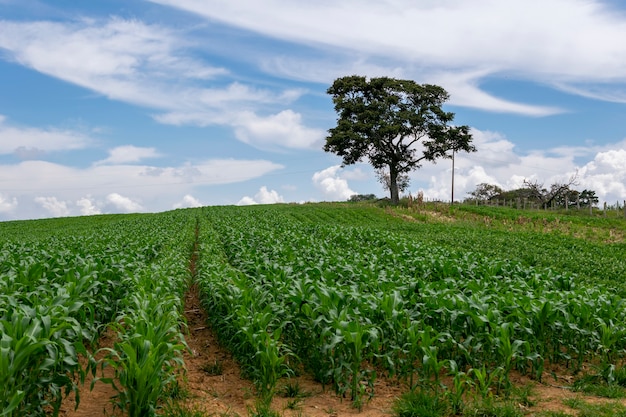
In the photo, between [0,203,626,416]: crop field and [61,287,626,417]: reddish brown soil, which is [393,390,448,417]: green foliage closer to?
[0,203,626,416]: crop field

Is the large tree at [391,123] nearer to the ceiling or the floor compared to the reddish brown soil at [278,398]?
nearer to the ceiling

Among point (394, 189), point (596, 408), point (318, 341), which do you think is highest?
point (394, 189)

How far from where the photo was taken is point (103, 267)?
1098 cm

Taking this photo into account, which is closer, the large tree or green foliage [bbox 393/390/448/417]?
green foliage [bbox 393/390/448/417]

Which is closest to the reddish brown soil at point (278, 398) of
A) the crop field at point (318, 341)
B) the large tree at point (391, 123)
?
the crop field at point (318, 341)

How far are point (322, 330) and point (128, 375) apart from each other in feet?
8.26

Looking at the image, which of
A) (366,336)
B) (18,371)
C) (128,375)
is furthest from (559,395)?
(18,371)

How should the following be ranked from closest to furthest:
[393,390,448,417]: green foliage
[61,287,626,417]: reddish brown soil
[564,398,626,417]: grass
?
1. [393,390,448,417]: green foliage
2. [564,398,626,417]: grass
3. [61,287,626,417]: reddish brown soil

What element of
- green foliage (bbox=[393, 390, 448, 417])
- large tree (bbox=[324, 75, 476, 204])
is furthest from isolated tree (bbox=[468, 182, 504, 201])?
green foliage (bbox=[393, 390, 448, 417])

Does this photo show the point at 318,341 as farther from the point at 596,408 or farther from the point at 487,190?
the point at 487,190

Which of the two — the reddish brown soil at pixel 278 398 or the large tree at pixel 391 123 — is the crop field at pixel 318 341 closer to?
the reddish brown soil at pixel 278 398

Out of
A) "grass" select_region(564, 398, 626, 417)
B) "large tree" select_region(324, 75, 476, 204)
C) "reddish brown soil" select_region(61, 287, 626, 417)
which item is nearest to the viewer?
"grass" select_region(564, 398, 626, 417)

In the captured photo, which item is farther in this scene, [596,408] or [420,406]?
[596,408]

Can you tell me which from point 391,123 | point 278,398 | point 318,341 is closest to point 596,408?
point 318,341
